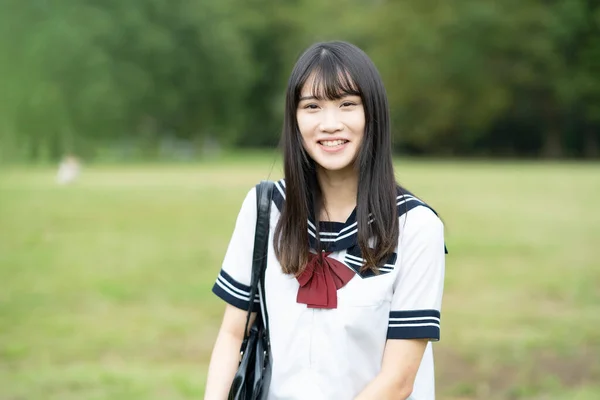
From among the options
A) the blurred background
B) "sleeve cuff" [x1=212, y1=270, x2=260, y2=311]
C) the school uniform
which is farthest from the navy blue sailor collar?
the blurred background

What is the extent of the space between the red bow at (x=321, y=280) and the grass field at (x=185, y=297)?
14.1 inches

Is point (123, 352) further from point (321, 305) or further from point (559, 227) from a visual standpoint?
point (559, 227)

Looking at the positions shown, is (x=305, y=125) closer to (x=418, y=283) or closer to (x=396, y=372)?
(x=418, y=283)

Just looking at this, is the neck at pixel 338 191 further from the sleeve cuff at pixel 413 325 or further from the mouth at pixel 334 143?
the sleeve cuff at pixel 413 325

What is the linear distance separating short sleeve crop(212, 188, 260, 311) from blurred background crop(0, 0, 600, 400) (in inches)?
13.4

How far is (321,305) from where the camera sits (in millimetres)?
1968

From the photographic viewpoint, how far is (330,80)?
2.05 metres

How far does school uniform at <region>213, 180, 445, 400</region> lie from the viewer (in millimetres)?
1964

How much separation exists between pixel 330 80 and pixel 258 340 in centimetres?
65

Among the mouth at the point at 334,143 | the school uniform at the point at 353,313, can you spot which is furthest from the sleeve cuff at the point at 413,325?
the mouth at the point at 334,143

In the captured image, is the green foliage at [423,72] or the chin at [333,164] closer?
the chin at [333,164]

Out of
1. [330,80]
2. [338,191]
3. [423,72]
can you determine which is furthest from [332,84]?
[423,72]

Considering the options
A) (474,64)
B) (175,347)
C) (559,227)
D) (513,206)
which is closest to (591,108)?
(474,64)

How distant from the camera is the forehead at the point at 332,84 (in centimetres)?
205
